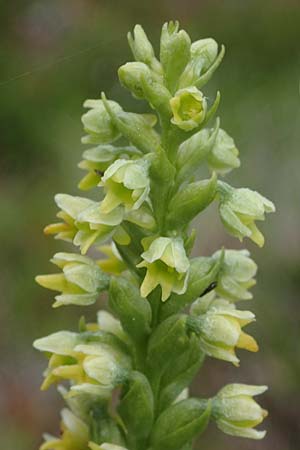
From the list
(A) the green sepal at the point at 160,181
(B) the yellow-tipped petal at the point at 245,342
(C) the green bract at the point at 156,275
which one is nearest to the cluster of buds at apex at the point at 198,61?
(C) the green bract at the point at 156,275

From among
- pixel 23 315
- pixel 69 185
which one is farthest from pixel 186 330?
pixel 69 185

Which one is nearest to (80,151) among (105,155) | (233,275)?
(105,155)

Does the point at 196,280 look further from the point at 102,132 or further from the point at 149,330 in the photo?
the point at 102,132

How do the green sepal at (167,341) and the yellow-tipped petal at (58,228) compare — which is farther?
the yellow-tipped petal at (58,228)

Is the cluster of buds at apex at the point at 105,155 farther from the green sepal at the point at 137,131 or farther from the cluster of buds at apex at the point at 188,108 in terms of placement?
the cluster of buds at apex at the point at 188,108

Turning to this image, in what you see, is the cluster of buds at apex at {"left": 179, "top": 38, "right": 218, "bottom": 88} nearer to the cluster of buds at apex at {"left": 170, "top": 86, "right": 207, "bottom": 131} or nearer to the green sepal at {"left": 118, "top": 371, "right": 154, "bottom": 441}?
the cluster of buds at apex at {"left": 170, "top": 86, "right": 207, "bottom": 131}
